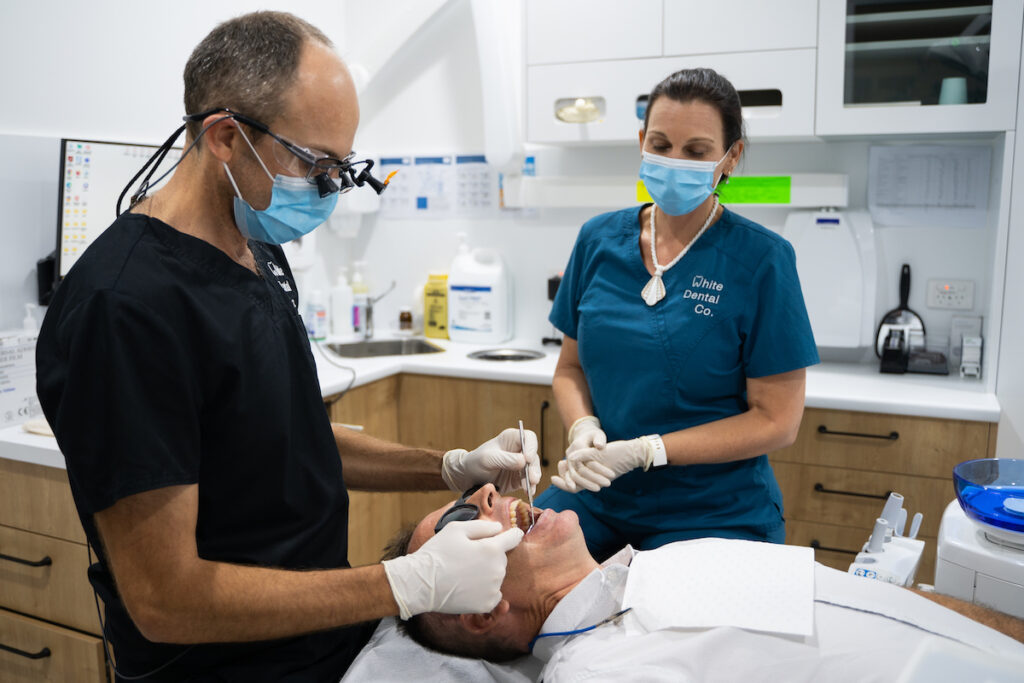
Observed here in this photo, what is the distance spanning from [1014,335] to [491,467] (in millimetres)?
1733

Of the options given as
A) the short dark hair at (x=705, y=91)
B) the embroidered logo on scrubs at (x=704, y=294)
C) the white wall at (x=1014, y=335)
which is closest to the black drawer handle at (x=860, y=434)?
the white wall at (x=1014, y=335)

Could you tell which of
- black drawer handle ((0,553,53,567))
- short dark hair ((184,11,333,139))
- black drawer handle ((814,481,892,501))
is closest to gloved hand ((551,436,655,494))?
short dark hair ((184,11,333,139))

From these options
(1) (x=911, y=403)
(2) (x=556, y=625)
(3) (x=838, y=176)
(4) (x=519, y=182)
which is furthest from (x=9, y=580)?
(3) (x=838, y=176)

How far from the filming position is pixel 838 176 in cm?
271

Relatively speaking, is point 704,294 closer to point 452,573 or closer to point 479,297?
point 452,573

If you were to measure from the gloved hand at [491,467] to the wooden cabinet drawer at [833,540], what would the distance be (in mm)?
1265

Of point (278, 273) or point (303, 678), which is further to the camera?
point (278, 273)

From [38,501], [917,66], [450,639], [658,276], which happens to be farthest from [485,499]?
[917,66]

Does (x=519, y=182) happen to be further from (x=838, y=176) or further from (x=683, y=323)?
(x=683, y=323)

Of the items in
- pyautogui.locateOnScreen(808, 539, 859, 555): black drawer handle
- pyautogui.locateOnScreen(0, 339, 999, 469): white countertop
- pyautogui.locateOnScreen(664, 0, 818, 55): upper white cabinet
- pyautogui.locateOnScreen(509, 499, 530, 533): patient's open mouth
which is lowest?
pyautogui.locateOnScreen(808, 539, 859, 555): black drawer handle

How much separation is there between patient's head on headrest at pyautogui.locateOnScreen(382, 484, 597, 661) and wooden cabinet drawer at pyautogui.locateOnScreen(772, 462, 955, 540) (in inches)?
43.9

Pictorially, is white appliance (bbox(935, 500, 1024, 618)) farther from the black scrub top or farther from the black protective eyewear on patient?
the black scrub top

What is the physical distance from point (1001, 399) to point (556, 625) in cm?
174

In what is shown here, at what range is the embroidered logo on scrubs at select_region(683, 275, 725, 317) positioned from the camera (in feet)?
5.55
